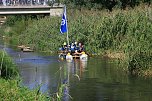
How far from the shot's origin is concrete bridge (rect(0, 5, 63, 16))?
202 ft

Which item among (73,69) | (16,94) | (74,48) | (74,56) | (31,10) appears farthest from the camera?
(31,10)

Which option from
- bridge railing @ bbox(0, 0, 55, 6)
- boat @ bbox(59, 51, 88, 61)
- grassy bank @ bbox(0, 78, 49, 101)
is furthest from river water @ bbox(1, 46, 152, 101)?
bridge railing @ bbox(0, 0, 55, 6)

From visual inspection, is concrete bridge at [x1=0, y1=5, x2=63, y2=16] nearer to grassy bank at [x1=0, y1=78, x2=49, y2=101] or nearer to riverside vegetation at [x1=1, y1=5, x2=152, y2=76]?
riverside vegetation at [x1=1, y1=5, x2=152, y2=76]

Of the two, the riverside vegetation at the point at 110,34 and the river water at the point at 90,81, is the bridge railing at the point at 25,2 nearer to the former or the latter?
the riverside vegetation at the point at 110,34

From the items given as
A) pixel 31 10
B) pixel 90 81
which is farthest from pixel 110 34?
pixel 31 10

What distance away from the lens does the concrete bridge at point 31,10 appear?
61438 millimetres

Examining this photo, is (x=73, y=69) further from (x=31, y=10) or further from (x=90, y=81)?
(x=31, y=10)

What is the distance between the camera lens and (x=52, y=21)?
161 feet

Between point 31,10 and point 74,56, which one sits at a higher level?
point 31,10

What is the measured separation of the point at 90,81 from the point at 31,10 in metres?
40.0

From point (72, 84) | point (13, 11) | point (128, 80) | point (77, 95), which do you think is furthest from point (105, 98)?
point (13, 11)

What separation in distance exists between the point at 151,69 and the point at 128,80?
1566mm

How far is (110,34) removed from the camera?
124 ft

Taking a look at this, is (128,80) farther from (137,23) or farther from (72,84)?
(137,23)
